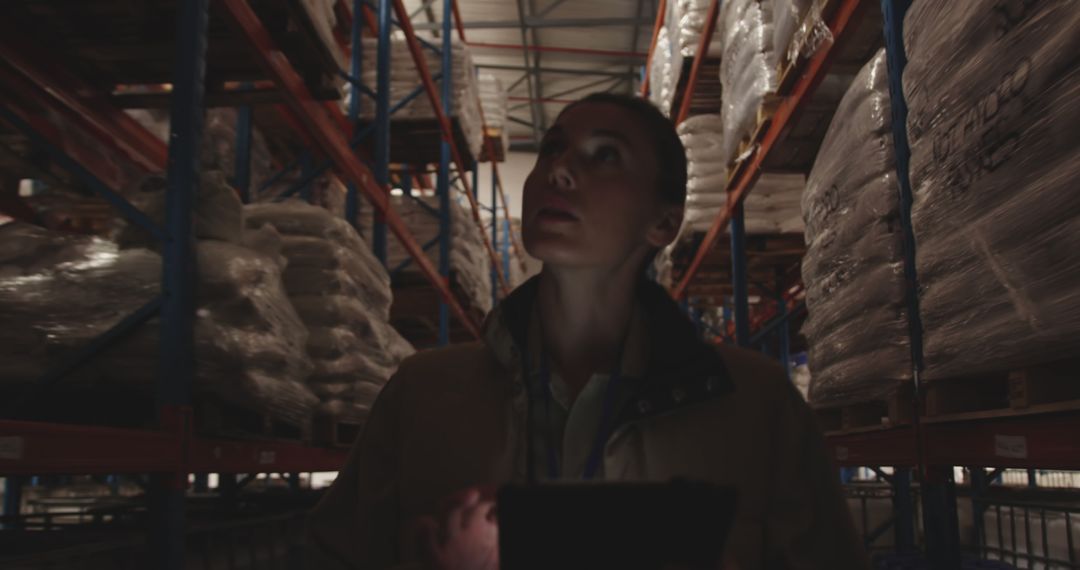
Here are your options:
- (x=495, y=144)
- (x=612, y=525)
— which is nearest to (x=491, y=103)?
(x=495, y=144)

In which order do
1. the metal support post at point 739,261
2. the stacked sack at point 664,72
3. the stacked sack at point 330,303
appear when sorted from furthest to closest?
the stacked sack at point 664,72 → the metal support post at point 739,261 → the stacked sack at point 330,303

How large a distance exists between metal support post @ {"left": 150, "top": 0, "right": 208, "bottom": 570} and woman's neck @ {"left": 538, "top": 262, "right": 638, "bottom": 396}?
5.81 feet

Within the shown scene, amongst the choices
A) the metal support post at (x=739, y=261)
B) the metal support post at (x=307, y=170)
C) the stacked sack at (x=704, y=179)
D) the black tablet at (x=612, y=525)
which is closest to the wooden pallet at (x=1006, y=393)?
the black tablet at (x=612, y=525)

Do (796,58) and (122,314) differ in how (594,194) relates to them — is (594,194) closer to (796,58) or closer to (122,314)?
(122,314)

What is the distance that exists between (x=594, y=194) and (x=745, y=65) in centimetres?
451

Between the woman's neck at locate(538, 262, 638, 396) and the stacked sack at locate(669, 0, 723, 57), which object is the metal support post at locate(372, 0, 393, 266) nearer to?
the stacked sack at locate(669, 0, 723, 57)

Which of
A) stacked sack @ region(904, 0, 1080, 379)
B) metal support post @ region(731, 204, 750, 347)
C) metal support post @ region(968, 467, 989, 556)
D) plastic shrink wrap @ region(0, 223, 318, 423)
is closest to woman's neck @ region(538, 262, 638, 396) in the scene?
stacked sack @ region(904, 0, 1080, 379)

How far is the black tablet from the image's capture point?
907 millimetres

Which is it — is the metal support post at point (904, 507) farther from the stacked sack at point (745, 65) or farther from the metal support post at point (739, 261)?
the stacked sack at point (745, 65)

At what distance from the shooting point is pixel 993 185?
2.33 meters

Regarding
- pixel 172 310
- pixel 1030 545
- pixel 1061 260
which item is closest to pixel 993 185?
pixel 1061 260

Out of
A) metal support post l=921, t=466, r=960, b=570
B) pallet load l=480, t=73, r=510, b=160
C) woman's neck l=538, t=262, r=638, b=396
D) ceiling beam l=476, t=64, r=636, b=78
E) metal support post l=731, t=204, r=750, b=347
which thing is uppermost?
ceiling beam l=476, t=64, r=636, b=78

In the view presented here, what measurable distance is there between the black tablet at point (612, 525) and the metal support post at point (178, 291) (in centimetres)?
227

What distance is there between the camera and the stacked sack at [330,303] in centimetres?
453
